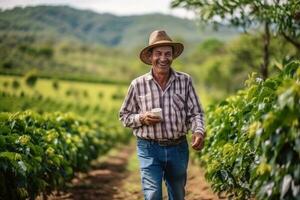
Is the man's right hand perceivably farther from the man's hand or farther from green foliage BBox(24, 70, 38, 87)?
green foliage BBox(24, 70, 38, 87)

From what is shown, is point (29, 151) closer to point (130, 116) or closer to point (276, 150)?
point (130, 116)

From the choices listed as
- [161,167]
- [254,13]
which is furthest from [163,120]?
[254,13]

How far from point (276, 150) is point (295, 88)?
24.8 inches

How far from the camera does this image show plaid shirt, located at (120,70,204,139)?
5.64 metres

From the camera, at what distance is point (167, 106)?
5684 mm

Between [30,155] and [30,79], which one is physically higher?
[30,79]

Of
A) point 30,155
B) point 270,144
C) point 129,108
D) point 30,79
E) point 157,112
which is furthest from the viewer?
point 30,79

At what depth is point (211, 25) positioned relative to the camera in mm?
12344

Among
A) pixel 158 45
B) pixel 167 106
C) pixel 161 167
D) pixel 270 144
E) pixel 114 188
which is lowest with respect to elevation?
pixel 114 188

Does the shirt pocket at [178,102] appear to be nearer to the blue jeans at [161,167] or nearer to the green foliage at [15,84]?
the blue jeans at [161,167]

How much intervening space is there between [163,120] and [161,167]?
20.9 inches

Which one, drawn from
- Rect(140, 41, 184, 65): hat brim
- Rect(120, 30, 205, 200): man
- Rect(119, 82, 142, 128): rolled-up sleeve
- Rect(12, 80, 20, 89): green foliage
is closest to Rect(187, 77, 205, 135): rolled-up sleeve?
Rect(120, 30, 205, 200): man

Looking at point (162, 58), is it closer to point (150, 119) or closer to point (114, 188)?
point (150, 119)

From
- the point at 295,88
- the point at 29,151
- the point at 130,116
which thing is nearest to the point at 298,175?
the point at 295,88
